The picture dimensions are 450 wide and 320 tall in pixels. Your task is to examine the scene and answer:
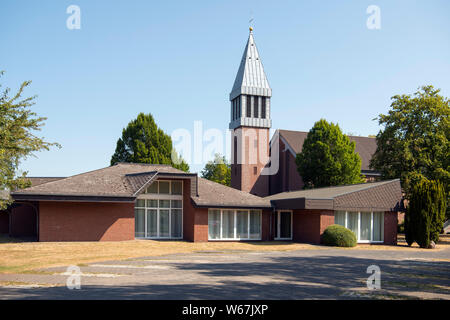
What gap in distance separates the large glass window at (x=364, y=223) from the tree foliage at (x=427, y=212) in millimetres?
Result: 2114

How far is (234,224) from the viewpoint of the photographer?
2883 centimetres

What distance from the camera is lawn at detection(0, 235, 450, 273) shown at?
16461mm

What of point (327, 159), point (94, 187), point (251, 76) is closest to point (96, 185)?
point (94, 187)

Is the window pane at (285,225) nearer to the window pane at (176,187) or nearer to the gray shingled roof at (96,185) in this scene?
the window pane at (176,187)

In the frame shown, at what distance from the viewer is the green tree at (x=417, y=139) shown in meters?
32.8

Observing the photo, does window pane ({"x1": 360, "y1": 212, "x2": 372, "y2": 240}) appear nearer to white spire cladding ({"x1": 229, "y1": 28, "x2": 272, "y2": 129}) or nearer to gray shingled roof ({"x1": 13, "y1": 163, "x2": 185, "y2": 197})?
gray shingled roof ({"x1": 13, "y1": 163, "x2": 185, "y2": 197})

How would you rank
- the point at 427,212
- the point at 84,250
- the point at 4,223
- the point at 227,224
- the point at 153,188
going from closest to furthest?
the point at 84,250 < the point at 427,212 < the point at 227,224 < the point at 153,188 < the point at 4,223

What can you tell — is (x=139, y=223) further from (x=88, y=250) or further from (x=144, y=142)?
(x=144, y=142)

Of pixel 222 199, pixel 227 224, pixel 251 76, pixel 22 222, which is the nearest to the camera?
pixel 222 199

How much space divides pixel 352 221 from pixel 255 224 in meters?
6.49

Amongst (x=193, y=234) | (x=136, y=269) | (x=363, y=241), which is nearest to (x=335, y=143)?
(x=363, y=241)

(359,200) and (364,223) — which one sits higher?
(359,200)
